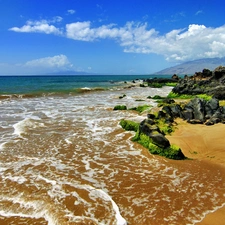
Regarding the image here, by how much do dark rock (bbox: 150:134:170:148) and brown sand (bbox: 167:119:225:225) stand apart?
3.46 feet

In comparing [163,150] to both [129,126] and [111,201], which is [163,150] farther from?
[129,126]

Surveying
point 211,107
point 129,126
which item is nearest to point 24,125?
point 129,126

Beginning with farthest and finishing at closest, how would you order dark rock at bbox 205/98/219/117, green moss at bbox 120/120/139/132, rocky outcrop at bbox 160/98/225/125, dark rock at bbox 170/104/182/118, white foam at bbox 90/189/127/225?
1. dark rock at bbox 170/104/182/118
2. dark rock at bbox 205/98/219/117
3. rocky outcrop at bbox 160/98/225/125
4. green moss at bbox 120/120/139/132
5. white foam at bbox 90/189/127/225

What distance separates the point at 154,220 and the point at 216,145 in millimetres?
7029

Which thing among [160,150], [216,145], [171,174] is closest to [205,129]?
[216,145]

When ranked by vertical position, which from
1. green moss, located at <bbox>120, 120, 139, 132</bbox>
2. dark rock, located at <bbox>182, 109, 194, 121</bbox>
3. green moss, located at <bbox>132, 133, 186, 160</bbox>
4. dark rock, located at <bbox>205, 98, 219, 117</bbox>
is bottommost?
green moss, located at <bbox>132, 133, 186, 160</bbox>

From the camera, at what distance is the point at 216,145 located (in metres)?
11.7

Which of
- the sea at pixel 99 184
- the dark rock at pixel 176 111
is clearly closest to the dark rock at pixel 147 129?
the sea at pixel 99 184

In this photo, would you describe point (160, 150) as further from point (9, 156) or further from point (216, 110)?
point (216, 110)

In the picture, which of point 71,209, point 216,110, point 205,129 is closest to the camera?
point 71,209

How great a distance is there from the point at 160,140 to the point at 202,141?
2.80 meters

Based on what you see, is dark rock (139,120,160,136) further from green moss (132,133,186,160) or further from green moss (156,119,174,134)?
green moss (156,119,174,134)

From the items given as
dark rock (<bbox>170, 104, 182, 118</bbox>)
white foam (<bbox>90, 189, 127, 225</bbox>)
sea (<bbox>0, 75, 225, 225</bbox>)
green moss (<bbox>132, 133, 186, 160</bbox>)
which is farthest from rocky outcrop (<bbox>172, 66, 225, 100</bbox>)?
white foam (<bbox>90, 189, 127, 225</bbox>)

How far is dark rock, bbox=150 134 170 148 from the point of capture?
11.0m
